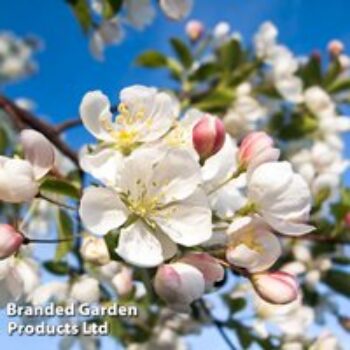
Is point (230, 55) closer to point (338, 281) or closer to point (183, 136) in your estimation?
point (338, 281)

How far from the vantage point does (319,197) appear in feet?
6.59

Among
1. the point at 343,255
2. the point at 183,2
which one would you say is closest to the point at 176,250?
the point at 183,2

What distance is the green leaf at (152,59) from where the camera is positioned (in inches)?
94.3

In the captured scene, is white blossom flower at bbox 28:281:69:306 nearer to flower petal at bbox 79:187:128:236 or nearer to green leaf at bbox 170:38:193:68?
flower petal at bbox 79:187:128:236

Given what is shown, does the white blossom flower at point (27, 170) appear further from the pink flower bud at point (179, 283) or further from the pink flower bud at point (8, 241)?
the pink flower bud at point (179, 283)

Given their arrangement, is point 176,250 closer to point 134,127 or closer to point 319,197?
point 134,127

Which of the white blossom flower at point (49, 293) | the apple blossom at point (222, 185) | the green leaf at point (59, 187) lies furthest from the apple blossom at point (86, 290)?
the apple blossom at point (222, 185)

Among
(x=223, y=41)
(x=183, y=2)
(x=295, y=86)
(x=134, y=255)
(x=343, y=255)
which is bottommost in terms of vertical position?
(x=134, y=255)

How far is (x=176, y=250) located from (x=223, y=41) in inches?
68.0

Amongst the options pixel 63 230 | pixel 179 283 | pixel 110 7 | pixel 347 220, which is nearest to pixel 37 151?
pixel 179 283

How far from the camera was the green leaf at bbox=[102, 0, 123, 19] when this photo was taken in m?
1.83

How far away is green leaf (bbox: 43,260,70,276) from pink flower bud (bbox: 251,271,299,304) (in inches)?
31.0

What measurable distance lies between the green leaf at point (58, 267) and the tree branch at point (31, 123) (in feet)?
0.71

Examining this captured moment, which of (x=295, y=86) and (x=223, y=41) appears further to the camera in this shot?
(x=223, y=41)
